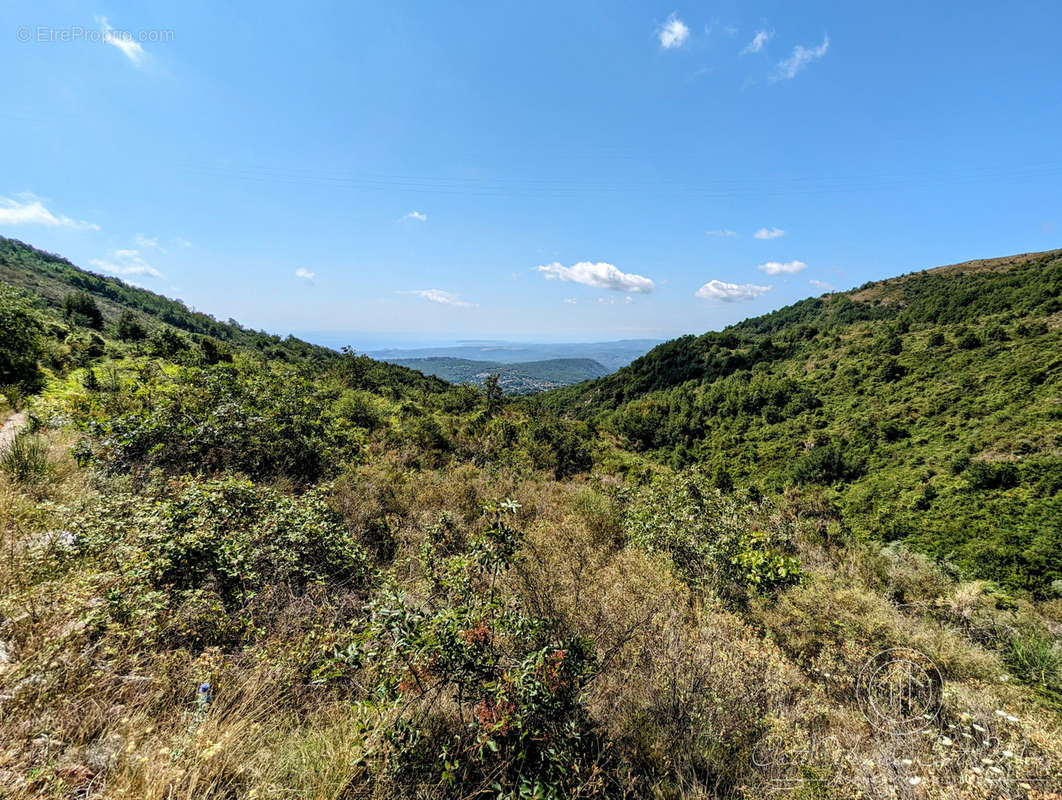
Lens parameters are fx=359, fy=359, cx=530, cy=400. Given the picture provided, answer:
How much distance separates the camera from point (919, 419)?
35219 millimetres

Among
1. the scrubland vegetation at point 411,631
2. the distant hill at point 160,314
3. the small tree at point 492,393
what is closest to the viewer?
the scrubland vegetation at point 411,631

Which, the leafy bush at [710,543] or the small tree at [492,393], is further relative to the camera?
the small tree at [492,393]

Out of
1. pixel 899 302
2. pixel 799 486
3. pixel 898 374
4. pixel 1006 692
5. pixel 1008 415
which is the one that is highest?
pixel 899 302

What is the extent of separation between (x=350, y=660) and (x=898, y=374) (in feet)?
200

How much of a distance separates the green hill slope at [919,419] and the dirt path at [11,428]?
30994 mm

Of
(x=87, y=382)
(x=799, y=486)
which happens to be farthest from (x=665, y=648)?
(x=799, y=486)

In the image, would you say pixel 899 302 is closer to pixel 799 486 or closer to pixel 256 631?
pixel 799 486

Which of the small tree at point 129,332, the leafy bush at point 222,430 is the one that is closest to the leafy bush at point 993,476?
the leafy bush at point 222,430

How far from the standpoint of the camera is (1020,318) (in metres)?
40.4

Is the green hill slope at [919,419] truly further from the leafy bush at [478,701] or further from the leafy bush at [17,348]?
the leafy bush at [17,348]

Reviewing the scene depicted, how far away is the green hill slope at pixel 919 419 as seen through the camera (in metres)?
21.4

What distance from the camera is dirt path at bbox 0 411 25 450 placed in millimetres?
6463

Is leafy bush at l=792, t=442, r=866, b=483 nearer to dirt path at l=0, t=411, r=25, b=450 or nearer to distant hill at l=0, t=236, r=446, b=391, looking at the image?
distant hill at l=0, t=236, r=446, b=391

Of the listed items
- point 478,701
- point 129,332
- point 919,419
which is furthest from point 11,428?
point 919,419
